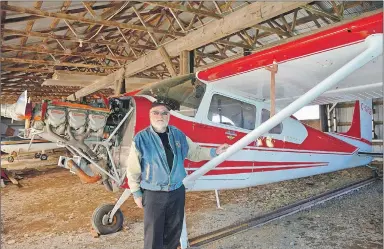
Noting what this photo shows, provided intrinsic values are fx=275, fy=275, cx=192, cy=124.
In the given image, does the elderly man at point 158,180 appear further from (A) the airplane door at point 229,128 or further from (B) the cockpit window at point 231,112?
(B) the cockpit window at point 231,112

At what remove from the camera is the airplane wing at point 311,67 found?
2.20 meters

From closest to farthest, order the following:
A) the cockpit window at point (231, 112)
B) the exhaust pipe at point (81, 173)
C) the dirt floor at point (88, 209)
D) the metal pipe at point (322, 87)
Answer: the metal pipe at point (322, 87) < the exhaust pipe at point (81, 173) < the cockpit window at point (231, 112) < the dirt floor at point (88, 209)

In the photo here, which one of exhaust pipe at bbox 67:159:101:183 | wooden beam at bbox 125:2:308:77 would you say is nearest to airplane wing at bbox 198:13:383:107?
wooden beam at bbox 125:2:308:77

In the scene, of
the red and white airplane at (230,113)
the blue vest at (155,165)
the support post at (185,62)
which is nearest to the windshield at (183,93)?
the red and white airplane at (230,113)

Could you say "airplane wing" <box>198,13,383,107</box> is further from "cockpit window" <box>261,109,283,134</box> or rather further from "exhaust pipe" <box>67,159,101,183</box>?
"exhaust pipe" <box>67,159,101,183</box>

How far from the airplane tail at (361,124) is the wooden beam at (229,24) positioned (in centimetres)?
306

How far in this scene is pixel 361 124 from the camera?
594 cm

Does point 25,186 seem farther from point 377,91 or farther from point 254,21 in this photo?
point 377,91

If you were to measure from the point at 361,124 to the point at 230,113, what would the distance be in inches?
157

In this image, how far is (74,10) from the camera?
635 cm

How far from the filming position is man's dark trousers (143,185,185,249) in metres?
2.17

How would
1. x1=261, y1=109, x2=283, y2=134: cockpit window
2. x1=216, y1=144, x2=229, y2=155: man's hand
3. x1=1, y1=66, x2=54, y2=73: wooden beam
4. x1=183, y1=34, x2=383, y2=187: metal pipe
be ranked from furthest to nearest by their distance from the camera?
x1=1, y1=66, x2=54, y2=73: wooden beam < x1=261, y1=109, x2=283, y2=134: cockpit window < x1=216, y1=144, x2=229, y2=155: man's hand < x1=183, y1=34, x2=383, y2=187: metal pipe

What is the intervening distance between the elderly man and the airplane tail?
4745 millimetres

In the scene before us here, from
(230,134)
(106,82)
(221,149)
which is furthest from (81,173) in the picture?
(106,82)
